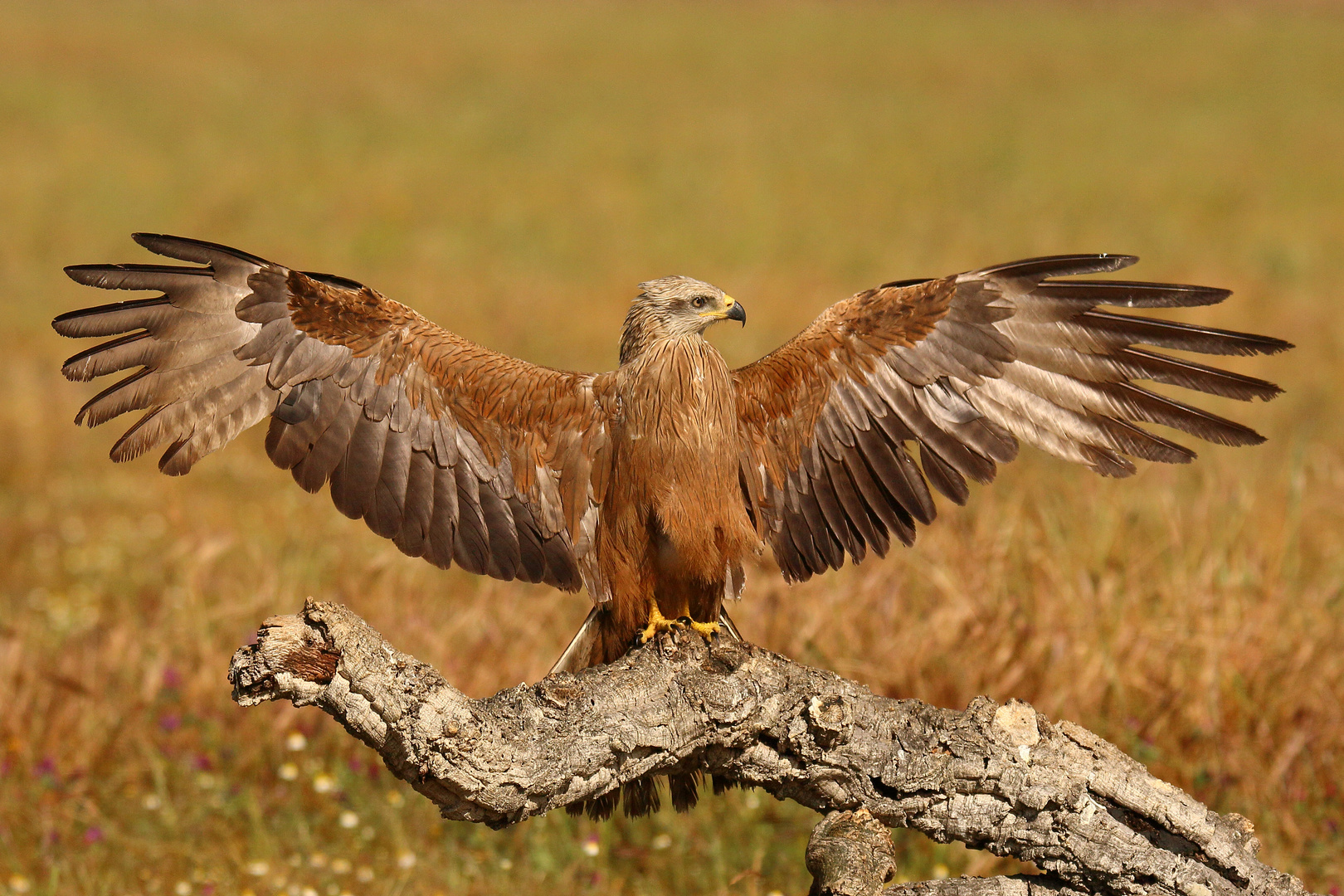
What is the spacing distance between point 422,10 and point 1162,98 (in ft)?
67.0

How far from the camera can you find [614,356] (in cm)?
970

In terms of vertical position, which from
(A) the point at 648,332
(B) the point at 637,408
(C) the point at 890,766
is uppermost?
(A) the point at 648,332

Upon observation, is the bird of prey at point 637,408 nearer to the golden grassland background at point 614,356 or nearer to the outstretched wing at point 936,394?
the outstretched wing at point 936,394

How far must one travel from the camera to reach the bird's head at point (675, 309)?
3264 millimetres

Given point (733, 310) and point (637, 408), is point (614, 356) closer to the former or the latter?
point (733, 310)

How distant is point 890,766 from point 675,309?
1.29 metres

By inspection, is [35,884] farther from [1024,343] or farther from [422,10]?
[422,10]

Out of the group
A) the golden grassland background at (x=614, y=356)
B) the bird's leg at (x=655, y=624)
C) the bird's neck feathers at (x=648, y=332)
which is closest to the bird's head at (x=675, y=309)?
the bird's neck feathers at (x=648, y=332)

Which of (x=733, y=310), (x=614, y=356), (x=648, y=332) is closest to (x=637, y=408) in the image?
(x=648, y=332)

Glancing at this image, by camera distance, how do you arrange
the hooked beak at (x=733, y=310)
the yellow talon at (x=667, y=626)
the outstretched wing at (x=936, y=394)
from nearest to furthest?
the yellow talon at (x=667, y=626) < the outstretched wing at (x=936, y=394) < the hooked beak at (x=733, y=310)

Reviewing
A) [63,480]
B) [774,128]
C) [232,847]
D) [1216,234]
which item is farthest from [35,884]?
[774,128]

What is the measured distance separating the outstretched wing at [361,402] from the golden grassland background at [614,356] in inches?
47.8

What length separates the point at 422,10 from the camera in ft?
113

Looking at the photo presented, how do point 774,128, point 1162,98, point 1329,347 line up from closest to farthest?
point 1329,347, point 774,128, point 1162,98
